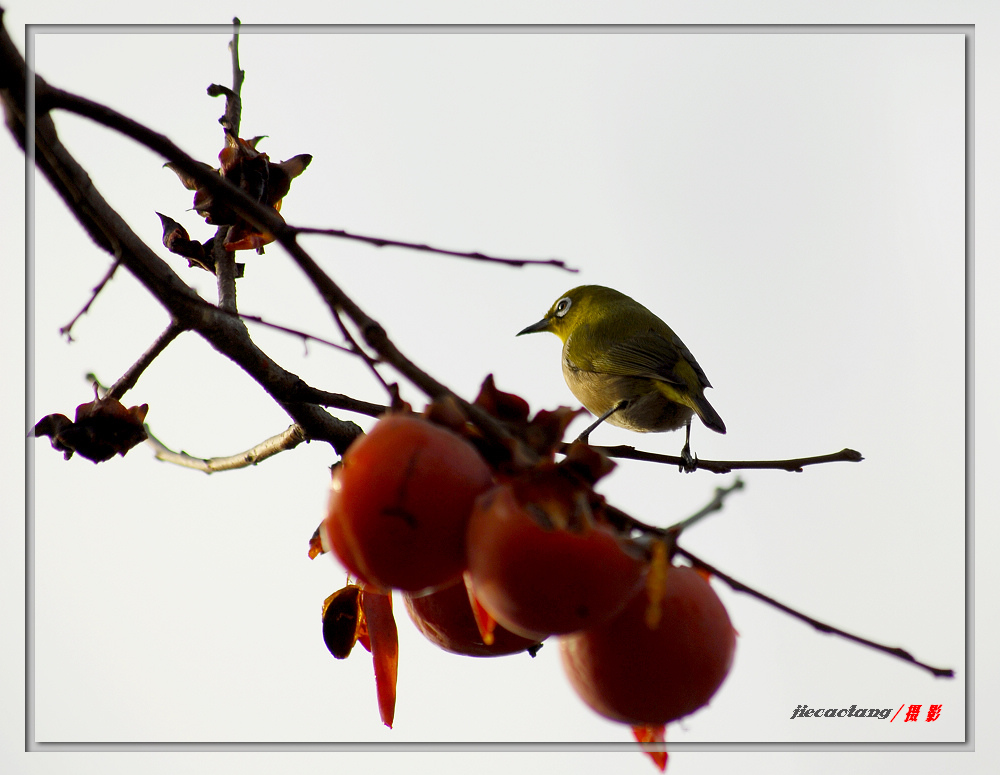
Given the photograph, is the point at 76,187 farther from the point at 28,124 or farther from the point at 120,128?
the point at 120,128

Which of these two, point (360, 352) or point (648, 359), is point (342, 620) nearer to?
point (360, 352)

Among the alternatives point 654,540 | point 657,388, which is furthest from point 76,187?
point 657,388

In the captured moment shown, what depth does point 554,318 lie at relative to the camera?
201 inches

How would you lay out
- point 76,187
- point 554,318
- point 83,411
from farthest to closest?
point 554,318 < point 83,411 < point 76,187

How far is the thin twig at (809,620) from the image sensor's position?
25.1 inches

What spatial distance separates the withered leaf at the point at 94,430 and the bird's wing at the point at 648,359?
9.66 feet

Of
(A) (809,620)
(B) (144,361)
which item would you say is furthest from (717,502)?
(B) (144,361)

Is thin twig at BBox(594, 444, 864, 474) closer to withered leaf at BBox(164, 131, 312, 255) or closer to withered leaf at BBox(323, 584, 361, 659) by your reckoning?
withered leaf at BBox(323, 584, 361, 659)

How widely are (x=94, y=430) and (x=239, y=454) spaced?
42 cm

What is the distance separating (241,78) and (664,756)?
1.46m

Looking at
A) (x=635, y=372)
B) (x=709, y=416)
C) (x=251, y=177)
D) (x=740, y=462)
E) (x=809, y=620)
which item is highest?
(x=635, y=372)

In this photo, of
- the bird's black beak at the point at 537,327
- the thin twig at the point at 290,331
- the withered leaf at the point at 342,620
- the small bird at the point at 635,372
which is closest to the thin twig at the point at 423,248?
the thin twig at the point at 290,331

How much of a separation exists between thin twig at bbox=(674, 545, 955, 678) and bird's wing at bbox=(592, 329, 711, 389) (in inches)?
124

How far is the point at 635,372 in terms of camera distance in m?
4.00
